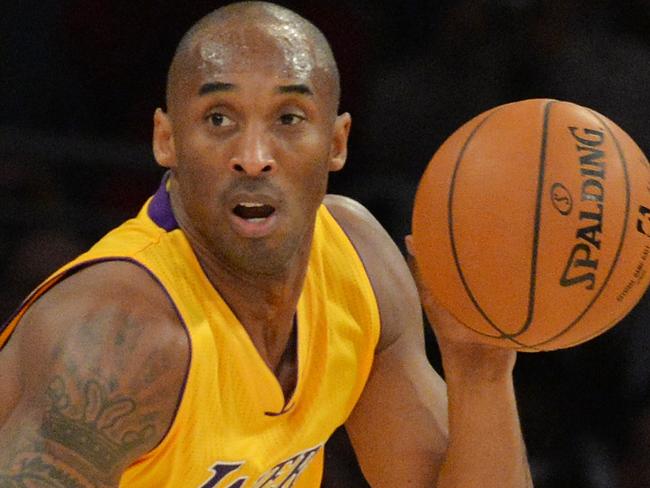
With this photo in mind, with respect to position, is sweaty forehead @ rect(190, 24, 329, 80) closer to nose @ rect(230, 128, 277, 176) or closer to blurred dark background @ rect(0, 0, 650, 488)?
nose @ rect(230, 128, 277, 176)

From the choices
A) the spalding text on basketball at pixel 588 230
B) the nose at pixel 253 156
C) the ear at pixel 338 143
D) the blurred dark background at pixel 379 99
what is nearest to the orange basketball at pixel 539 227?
the spalding text on basketball at pixel 588 230

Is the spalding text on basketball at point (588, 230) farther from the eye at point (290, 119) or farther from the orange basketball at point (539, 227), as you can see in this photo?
the eye at point (290, 119)

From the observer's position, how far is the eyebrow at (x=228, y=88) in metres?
2.29

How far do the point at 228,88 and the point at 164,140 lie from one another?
24 centimetres

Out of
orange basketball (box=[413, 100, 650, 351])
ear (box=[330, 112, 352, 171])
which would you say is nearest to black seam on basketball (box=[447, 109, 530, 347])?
orange basketball (box=[413, 100, 650, 351])

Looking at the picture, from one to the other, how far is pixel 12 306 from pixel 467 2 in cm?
176

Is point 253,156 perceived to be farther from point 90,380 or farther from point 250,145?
point 90,380

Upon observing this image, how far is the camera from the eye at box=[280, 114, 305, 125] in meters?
2.34

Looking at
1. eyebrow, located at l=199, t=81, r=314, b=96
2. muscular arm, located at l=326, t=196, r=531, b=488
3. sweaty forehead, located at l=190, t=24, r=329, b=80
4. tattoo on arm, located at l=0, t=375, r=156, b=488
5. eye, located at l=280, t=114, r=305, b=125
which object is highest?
sweaty forehead, located at l=190, t=24, r=329, b=80

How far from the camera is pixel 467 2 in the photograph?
446cm

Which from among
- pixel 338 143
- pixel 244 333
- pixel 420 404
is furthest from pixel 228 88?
pixel 420 404

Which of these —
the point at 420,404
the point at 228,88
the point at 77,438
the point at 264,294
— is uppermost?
the point at 228,88

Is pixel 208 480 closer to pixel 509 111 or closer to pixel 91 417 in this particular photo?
pixel 91 417

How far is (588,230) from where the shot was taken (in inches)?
89.6
